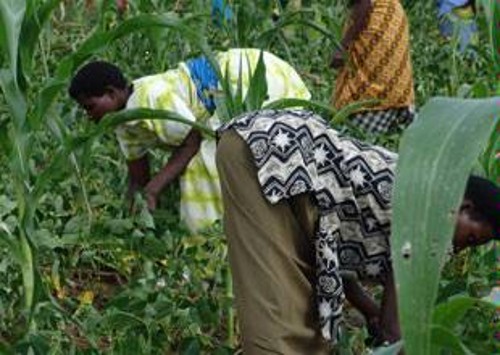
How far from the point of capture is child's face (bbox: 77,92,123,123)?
3215 mm

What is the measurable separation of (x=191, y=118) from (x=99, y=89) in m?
0.26

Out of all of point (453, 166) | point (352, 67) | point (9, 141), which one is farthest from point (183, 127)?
point (453, 166)

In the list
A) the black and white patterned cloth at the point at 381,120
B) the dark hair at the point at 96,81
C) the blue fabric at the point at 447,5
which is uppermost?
the dark hair at the point at 96,81

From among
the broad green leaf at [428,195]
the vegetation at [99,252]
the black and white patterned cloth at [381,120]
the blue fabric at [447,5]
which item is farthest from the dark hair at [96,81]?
the blue fabric at [447,5]

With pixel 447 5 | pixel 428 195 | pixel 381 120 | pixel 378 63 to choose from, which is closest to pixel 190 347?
pixel 428 195

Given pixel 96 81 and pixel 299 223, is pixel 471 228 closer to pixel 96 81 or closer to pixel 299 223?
pixel 299 223

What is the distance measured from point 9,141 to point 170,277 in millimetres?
520

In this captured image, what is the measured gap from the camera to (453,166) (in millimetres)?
1219

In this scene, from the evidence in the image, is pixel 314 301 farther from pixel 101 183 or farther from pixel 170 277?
pixel 101 183

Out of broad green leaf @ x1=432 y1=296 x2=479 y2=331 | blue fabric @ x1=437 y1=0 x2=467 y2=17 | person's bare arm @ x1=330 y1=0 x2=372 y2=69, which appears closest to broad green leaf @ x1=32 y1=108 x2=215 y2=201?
broad green leaf @ x1=432 y1=296 x2=479 y2=331

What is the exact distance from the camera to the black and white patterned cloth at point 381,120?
4637mm

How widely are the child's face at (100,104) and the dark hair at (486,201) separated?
1.27 metres

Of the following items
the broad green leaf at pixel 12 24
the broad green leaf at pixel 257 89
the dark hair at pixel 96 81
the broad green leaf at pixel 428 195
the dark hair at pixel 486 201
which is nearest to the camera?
the broad green leaf at pixel 428 195

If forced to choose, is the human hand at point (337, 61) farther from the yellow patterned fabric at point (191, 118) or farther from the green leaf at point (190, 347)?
the green leaf at point (190, 347)
